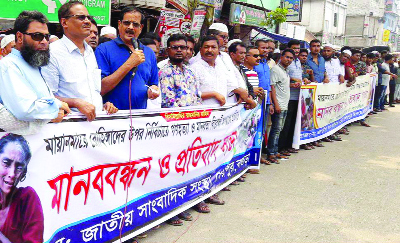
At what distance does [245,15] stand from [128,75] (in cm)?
1172

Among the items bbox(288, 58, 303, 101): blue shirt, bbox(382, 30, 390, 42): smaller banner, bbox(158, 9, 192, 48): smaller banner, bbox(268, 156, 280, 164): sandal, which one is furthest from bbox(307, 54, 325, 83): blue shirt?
bbox(382, 30, 390, 42): smaller banner

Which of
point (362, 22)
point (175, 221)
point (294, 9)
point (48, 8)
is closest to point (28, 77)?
point (175, 221)

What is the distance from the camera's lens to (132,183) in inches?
129

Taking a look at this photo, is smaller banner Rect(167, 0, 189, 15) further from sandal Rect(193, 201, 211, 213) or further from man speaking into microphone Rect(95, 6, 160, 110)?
sandal Rect(193, 201, 211, 213)

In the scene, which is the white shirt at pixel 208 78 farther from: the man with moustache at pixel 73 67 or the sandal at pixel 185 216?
the man with moustache at pixel 73 67

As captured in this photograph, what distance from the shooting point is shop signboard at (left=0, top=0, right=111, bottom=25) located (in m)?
5.85

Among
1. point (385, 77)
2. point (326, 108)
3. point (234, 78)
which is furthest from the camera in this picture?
point (385, 77)

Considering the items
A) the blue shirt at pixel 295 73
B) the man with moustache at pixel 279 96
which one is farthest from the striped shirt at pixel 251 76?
the blue shirt at pixel 295 73

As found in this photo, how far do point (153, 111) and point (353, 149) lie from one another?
5.63 meters

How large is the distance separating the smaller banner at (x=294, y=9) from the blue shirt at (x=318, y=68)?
1258cm

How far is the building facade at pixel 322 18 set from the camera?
33906mm

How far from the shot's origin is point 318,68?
8227 millimetres

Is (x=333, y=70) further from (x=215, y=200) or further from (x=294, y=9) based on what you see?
(x=294, y=9)

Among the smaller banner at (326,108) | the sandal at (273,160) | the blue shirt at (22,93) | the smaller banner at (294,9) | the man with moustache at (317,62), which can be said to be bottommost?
the sandal at (273,160)
